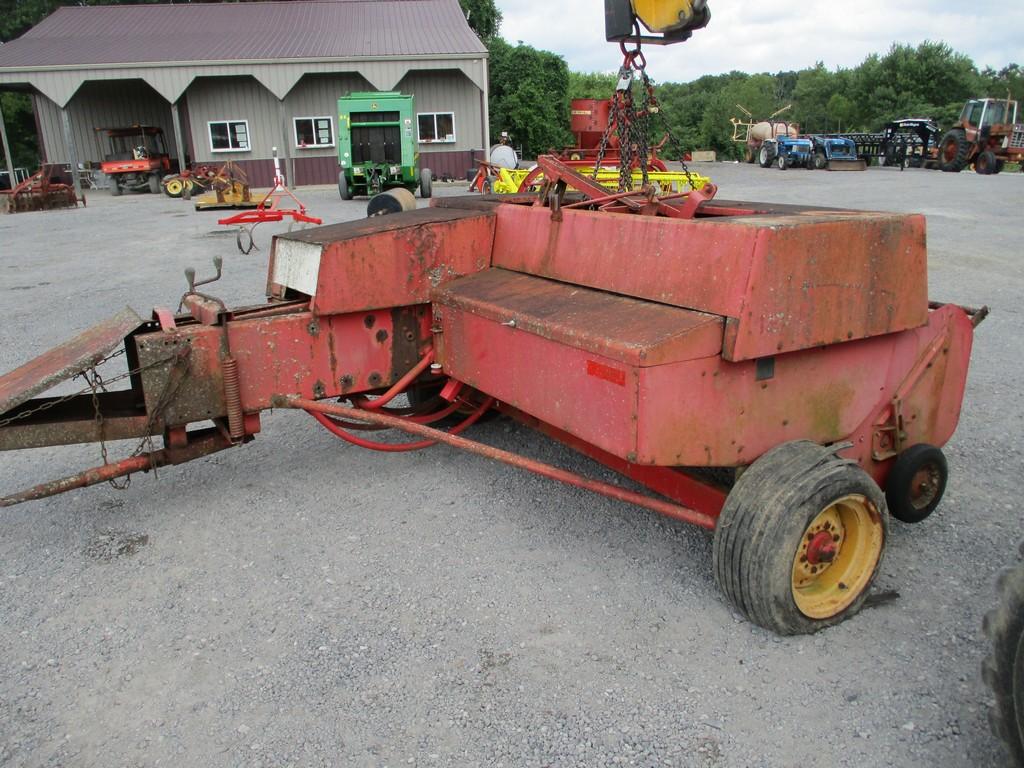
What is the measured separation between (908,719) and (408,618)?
1.65 m

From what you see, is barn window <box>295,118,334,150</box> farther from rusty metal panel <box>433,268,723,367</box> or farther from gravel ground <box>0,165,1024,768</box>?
rusty metal panel <box>433,268,723,367</box>

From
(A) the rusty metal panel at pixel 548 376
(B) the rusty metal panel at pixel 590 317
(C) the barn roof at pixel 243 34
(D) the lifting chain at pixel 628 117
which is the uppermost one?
(C) the barn roof at pixel 243 34

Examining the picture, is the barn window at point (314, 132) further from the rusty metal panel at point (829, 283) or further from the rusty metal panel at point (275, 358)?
the rusty metal panel at point (829, 283)

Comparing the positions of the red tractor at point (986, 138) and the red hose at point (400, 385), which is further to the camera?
the red tractor at point (986, 138)

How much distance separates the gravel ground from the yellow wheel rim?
0.38 feet

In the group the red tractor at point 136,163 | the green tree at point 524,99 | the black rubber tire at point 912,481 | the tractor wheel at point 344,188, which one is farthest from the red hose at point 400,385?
the green tree at point 524,99

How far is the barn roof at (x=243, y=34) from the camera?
24.8m

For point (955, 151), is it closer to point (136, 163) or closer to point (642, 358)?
point (136, 163)

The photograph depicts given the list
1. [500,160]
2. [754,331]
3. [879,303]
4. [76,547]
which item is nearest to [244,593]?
[76,547]

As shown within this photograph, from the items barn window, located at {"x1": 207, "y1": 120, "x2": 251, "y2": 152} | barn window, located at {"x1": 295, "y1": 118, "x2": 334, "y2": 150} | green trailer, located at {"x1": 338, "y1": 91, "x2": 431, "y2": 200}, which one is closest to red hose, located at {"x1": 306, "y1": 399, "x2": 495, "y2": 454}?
green trailer, located at {"x1": 338, "y1": 91, "x2": 431, "y2": 200}

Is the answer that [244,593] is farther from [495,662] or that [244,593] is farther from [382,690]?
[495,662]

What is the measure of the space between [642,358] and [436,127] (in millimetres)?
25569

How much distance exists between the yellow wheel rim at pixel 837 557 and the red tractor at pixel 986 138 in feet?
87.2

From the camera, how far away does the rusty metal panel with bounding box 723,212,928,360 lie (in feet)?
8.72
